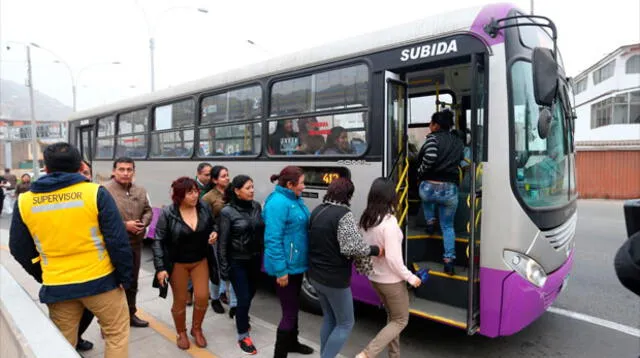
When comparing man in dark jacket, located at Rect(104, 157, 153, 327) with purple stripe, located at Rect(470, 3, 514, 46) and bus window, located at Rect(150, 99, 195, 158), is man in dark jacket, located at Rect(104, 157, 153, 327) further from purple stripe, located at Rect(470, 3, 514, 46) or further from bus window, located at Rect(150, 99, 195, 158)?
purple stripe, located at Rect(470, 3, 514, 46)

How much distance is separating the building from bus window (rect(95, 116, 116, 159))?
19.1 m

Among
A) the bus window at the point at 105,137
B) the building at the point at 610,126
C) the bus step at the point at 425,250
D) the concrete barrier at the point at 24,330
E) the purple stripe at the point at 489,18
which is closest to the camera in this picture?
the concrete barrier at the point at 24,330

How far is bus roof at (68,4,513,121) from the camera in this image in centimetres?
362

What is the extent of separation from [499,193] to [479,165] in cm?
29

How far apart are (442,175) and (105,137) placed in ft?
25.2

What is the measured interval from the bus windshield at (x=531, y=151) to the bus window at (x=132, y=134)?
21.1 feet

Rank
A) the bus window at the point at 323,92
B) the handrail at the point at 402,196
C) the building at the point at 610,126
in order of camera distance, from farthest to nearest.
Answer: the building at the point at 610,126
the bus window at the point at 323,92
the handrail at the point at 402,196

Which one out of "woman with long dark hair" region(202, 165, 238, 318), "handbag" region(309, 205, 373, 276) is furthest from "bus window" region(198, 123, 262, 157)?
"handbag" region(309, 205, 373, 276)

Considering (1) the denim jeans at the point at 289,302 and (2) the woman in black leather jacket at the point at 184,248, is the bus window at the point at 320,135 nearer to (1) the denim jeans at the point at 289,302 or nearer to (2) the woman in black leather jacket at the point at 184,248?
(2) the woman in black leather jacket at the point at 184,248

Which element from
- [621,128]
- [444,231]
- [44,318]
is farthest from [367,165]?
[621,128]

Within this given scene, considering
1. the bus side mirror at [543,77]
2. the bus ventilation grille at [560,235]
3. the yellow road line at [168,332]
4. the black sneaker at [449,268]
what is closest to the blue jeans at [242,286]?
the yellow road line at [168,332]

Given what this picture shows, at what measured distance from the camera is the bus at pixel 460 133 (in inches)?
137

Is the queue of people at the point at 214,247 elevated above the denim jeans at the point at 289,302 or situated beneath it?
elevated above

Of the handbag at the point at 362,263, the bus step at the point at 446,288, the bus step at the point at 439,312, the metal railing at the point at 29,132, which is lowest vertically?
the bus step at the point at 439,312
